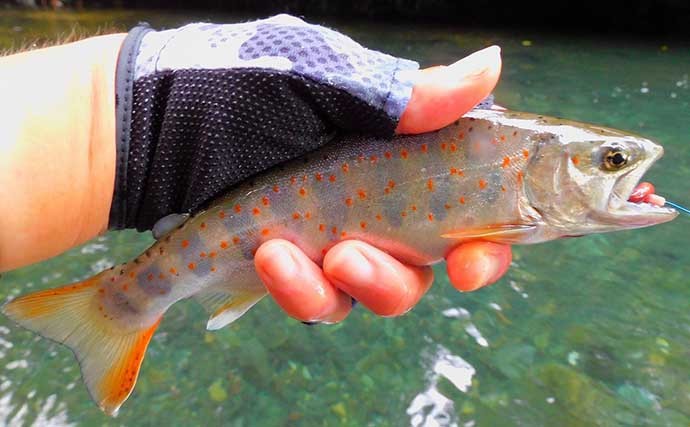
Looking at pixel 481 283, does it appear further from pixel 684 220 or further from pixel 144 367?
A: pixel 684 220

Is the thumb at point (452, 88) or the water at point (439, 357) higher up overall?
the thumb at point (452, 88)

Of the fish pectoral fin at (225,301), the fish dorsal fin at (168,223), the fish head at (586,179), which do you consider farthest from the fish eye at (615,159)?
the fish dorsal fin at (168,223)

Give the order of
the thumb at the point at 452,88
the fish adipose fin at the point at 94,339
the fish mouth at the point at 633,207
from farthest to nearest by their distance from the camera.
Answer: the fish adipose fin at the point at 94,339, the fish mouth at the point at 633,207, the thumb at the point at 452,88

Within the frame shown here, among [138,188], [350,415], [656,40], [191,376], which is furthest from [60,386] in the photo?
[656,40]

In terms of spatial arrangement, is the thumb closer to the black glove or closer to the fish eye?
the black glove

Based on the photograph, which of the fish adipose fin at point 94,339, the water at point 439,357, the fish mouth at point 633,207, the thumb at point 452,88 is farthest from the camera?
the water at point 439,357

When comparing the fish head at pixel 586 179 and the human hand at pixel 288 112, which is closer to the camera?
the human hand at pixel 288 112

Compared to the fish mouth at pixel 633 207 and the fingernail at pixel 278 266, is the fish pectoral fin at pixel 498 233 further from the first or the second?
the fingernail at pixel 278 266
